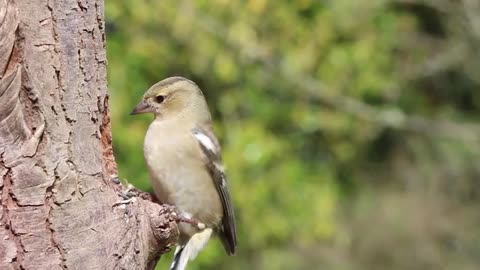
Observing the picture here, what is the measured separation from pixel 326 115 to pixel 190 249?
17.1 ft

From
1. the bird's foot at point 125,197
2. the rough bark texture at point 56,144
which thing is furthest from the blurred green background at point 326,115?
the rough bark texture at point 56,144

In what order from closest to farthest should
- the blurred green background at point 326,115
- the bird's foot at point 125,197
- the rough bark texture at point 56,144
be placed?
the rough bark texture at point 56,144 → the bird's foot at point 125,197 → the blurred green background at point 326,115

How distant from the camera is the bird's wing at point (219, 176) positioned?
199 inches

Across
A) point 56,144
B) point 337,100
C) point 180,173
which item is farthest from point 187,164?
point 337,100

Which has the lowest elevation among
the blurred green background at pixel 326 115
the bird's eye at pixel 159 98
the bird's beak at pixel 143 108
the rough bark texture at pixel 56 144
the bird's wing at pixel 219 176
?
the blurred green background at pixel 326 115

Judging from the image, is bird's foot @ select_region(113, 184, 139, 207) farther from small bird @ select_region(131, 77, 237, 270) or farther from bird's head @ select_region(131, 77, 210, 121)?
bird's head @ select_region(131, 77, 210, 121)

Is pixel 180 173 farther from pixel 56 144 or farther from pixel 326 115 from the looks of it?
pixel 326 115

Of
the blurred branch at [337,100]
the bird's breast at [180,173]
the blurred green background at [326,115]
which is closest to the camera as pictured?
the bird's breast at [180,173]

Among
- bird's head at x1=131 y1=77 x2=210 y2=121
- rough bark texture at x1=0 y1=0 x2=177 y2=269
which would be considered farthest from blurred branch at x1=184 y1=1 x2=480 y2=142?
rough bark texture at x1=0 y1=0 x2=177 y2=269

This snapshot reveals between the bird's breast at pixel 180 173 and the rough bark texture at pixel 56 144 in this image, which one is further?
the bird's breast at pixel 180 173

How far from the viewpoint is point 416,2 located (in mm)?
10570

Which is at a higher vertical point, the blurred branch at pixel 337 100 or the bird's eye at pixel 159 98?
the bird's eye at pixel 159 98

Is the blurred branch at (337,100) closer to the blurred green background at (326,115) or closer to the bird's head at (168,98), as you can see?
the blurred green background at (326,115)

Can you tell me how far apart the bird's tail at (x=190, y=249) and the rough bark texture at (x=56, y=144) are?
1.77 m
